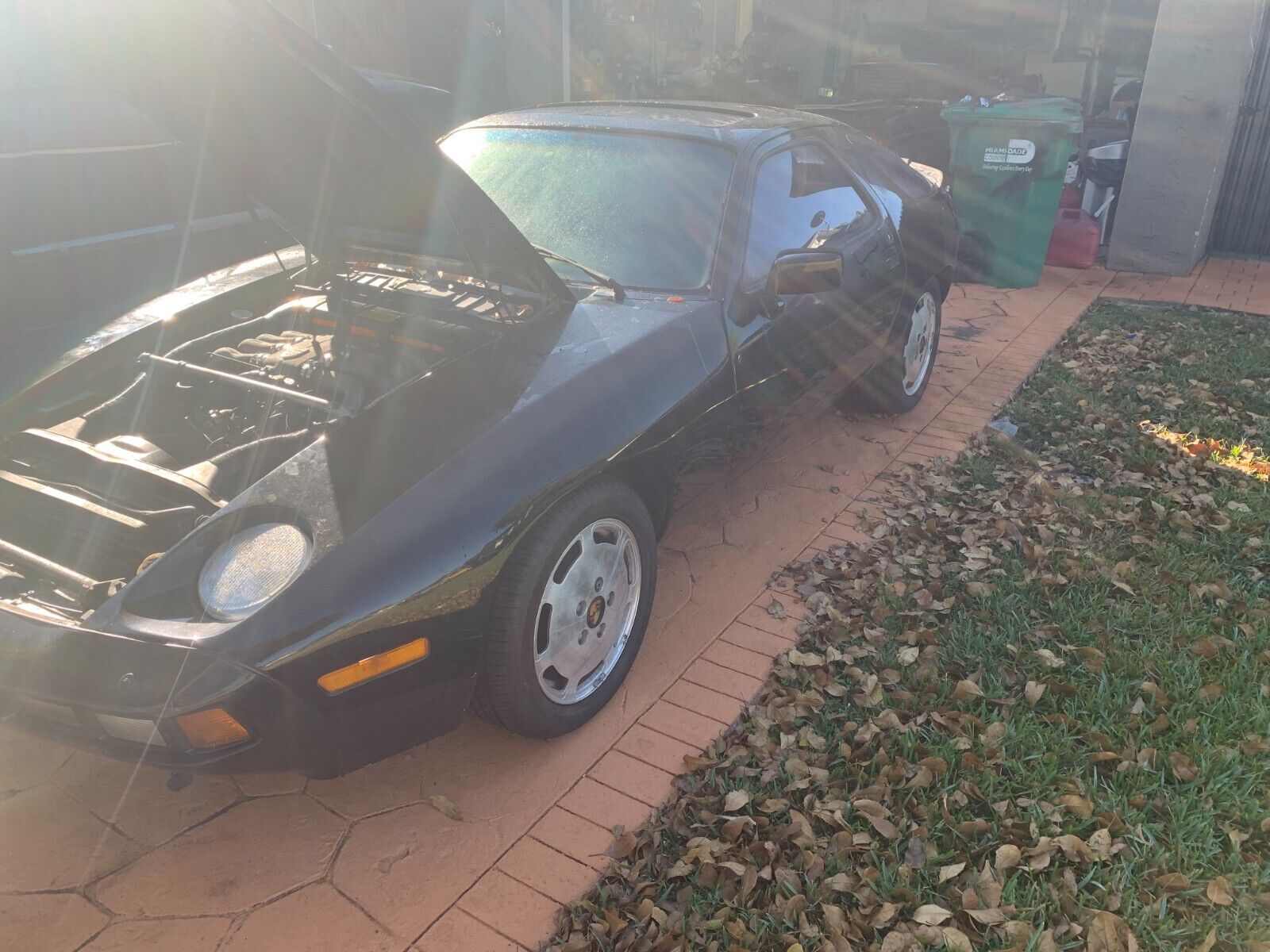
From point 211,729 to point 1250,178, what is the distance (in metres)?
8.98

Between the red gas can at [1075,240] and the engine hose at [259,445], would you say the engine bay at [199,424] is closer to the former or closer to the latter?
the engine hose at [259,445]

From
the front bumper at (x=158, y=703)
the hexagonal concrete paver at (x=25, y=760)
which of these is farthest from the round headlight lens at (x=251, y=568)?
the hexagonal concrete paver at (x=25, y=760)

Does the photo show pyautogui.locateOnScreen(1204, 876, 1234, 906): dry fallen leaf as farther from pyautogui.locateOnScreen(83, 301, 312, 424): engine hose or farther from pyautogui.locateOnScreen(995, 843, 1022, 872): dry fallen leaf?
pyautogui.locateOnScreen(83, 301, 312, 424): engine hose

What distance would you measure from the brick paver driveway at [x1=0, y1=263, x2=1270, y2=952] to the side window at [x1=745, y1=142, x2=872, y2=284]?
0.82m

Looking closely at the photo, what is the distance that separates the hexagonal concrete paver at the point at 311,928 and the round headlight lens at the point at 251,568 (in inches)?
28.6

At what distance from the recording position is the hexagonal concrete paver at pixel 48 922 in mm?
2025

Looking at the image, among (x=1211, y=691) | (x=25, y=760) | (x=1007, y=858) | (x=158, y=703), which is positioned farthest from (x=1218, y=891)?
(x=25, y=760)

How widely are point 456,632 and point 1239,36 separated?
7817 millimetres

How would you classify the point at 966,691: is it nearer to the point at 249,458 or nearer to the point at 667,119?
the point at 249,458

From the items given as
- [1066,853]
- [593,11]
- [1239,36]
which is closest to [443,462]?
[1066,853]

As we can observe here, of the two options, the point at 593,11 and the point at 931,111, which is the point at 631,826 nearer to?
the point at 931,111

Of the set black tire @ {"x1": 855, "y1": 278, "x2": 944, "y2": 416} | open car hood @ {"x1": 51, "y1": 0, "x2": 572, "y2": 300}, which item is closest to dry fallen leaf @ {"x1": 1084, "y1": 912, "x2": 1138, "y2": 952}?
open car hood @ {"x1": 51, "y1": 0, "x2": 572, "y2": 300}

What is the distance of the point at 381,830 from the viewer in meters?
2.35

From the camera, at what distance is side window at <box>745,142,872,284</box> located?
3.29m
